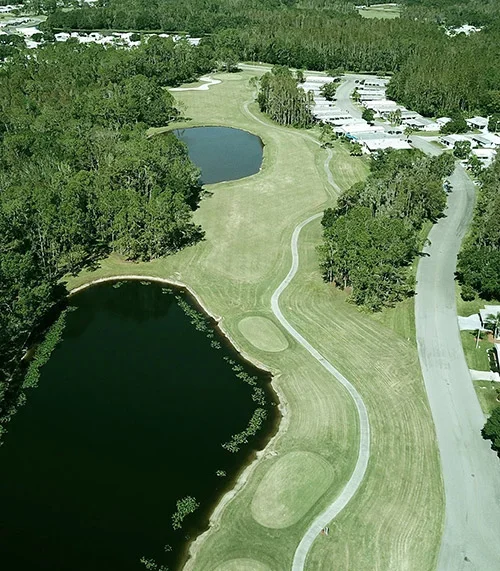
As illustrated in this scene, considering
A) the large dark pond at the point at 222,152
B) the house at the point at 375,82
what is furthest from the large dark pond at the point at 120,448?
the house at the point at 375,82

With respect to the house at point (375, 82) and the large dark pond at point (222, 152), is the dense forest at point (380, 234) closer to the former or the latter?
the large dark pond at point (222, 152)

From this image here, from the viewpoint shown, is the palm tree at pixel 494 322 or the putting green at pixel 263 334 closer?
the palm tree at pixel 494 322

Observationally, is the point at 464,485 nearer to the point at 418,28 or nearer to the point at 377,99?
the point at 377,99

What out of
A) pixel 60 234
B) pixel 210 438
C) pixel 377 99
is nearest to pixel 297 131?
pixel 377 99

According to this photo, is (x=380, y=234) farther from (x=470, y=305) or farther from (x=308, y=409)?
(x=308, y=409)

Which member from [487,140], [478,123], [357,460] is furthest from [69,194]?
[478,123]

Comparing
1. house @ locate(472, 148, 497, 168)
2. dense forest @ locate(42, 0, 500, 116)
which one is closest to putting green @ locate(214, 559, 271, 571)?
house @ locate(472, 148, 497, 168)
